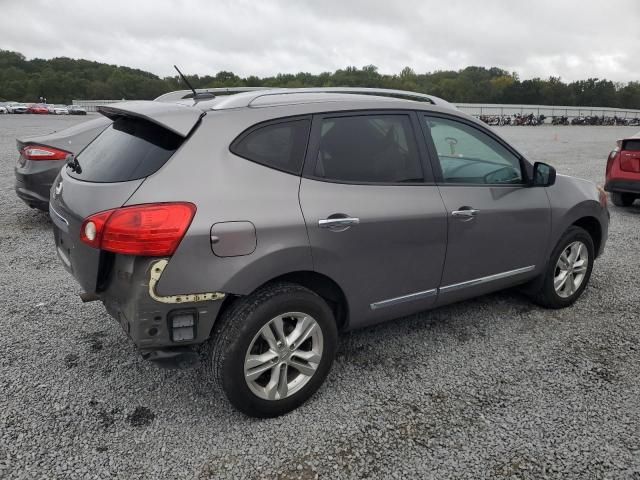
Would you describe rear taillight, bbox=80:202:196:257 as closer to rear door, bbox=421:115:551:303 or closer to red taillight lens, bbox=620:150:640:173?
rear door, bbox=421:115:551:303

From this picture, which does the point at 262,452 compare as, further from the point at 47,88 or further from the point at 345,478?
the point at 47,88

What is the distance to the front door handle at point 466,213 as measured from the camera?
3241mm

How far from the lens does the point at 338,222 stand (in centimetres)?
271

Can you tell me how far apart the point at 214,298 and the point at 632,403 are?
250 cm

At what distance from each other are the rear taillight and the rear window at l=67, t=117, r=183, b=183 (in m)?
0.23

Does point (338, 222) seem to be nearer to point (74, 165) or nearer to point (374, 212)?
point (374, 212)

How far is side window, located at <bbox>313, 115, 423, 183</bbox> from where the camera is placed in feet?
9.27

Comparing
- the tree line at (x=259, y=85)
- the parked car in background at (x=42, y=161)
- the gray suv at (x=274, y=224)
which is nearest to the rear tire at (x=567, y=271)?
the gray suv at (x=274, y=224)

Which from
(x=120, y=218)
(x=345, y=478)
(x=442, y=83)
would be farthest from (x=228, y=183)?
(x=442, y=83)

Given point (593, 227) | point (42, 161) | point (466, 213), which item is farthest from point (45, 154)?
point (593, 227)

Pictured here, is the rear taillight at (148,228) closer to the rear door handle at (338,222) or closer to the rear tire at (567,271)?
the rear door handle at (338,222)

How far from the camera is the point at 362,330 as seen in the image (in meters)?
3.79

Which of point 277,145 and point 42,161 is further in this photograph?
point 42,161

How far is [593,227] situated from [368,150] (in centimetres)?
260
